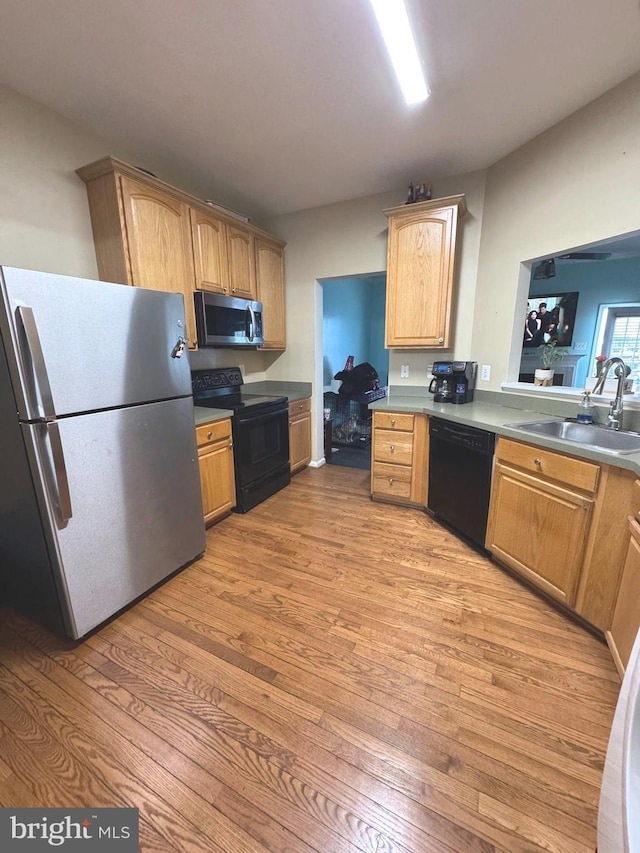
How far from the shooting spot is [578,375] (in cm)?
513

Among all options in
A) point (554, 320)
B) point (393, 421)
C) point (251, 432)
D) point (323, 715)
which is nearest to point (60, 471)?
point (323, 715)

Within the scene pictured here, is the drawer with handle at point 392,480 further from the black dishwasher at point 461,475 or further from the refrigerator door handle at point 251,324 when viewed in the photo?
the refrigerator door handle at point 251,324

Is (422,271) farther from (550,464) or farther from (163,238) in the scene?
(163,238)

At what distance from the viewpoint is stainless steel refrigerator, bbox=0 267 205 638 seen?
132 cm

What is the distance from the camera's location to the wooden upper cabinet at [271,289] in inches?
129

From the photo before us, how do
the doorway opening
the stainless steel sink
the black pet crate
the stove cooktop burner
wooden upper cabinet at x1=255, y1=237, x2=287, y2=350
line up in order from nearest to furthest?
the stainless steel sink → the stove cooktop burner → wooden upper cabinet at x1=255, y1=237, x2=287, y2=350 → the doorway opening → the black pet crate

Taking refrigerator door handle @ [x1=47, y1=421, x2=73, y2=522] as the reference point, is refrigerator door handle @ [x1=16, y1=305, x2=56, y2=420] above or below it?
above

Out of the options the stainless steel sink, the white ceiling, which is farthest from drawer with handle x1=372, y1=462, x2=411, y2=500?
the white ceiling

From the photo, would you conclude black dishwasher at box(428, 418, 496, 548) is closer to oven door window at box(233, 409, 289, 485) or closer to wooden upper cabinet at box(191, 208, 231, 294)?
oven door window at box(233, 409, 289, 485)

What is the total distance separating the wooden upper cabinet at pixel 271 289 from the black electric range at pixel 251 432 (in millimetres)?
591

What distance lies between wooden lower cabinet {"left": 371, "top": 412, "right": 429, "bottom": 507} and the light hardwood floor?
89 cm

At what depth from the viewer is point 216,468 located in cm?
253

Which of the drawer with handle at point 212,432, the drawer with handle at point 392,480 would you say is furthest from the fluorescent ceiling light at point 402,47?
the drawer with handle at point 392,480

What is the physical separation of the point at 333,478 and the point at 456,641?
213cm
